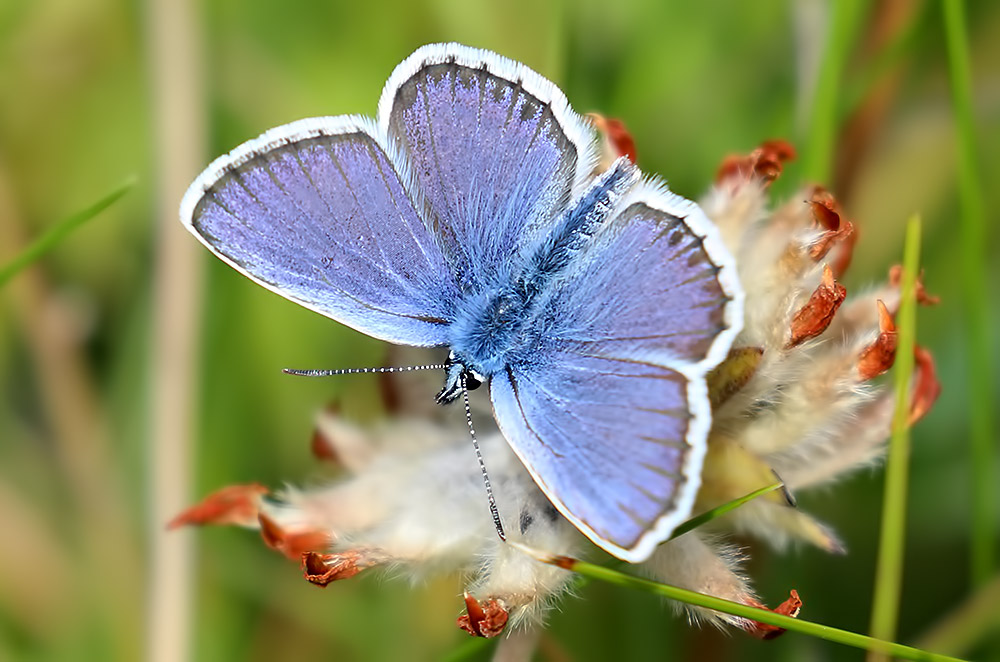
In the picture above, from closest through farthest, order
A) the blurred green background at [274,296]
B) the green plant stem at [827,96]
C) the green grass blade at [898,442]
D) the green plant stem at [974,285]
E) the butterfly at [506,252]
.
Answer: the butterfly at [506,252]
the green grass blade at [898,442]
the green plant stem at [974,285]
the green plant stem at [827,96]
the blurred green background at [274,296]

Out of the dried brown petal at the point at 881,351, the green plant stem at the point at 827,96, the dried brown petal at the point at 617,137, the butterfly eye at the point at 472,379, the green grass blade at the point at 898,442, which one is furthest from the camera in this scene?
the green plant stem at the point at 827,96

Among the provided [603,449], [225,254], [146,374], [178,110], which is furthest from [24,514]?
[603,449]

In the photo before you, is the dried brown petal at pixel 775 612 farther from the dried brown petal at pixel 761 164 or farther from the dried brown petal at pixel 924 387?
the dried brown petal at pixel 761 164

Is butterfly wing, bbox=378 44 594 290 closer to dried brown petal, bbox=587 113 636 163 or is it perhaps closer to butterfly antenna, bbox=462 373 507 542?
dried brown petal, bbox=587 113 636 163

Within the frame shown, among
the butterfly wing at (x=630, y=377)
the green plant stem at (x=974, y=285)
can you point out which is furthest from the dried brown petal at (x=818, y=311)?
the green plant stem at (x=974, y=285)

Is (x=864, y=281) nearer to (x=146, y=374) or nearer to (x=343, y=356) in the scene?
(x=343, y=356)

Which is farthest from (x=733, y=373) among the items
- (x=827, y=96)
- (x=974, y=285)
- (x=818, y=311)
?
(x=827, y=96)

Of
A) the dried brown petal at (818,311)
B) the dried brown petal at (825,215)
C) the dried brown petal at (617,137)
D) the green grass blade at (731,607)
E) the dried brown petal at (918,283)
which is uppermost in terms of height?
the dried brown petal at (617,137)
